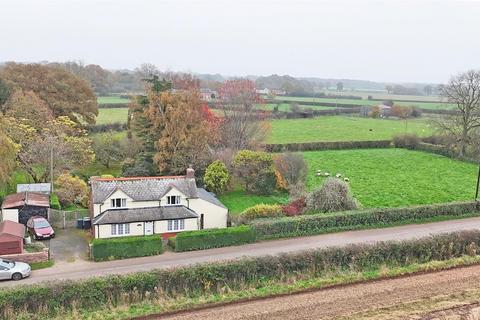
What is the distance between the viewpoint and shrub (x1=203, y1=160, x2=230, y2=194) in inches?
1540

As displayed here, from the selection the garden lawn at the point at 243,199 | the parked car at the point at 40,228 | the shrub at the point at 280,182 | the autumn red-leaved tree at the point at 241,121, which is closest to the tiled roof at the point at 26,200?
the parked car at the point at 40,228

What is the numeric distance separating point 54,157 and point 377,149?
1580 inches

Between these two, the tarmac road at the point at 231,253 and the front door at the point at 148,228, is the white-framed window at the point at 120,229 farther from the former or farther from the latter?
the tarmac road at the point at 231,253

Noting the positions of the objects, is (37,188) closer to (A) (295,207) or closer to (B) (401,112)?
(A) (295,207)

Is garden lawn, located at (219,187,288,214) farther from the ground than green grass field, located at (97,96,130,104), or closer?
closer

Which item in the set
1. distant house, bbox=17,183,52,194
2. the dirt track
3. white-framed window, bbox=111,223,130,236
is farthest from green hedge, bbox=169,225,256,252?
distant house, bbox=17,183,52,194

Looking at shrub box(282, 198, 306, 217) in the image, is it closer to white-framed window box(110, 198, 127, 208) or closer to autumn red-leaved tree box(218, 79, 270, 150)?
white-framed window box(110, 198, 127, 208)

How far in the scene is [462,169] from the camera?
168 ft

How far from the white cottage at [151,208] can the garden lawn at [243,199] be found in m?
4.15

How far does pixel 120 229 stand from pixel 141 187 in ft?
10.3

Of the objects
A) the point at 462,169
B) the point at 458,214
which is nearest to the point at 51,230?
the point at 458,214

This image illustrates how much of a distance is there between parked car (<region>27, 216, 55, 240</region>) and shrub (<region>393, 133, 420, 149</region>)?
4698cm

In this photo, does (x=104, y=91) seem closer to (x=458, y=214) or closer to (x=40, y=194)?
(x=40, y=194)

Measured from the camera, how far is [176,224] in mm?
31547
